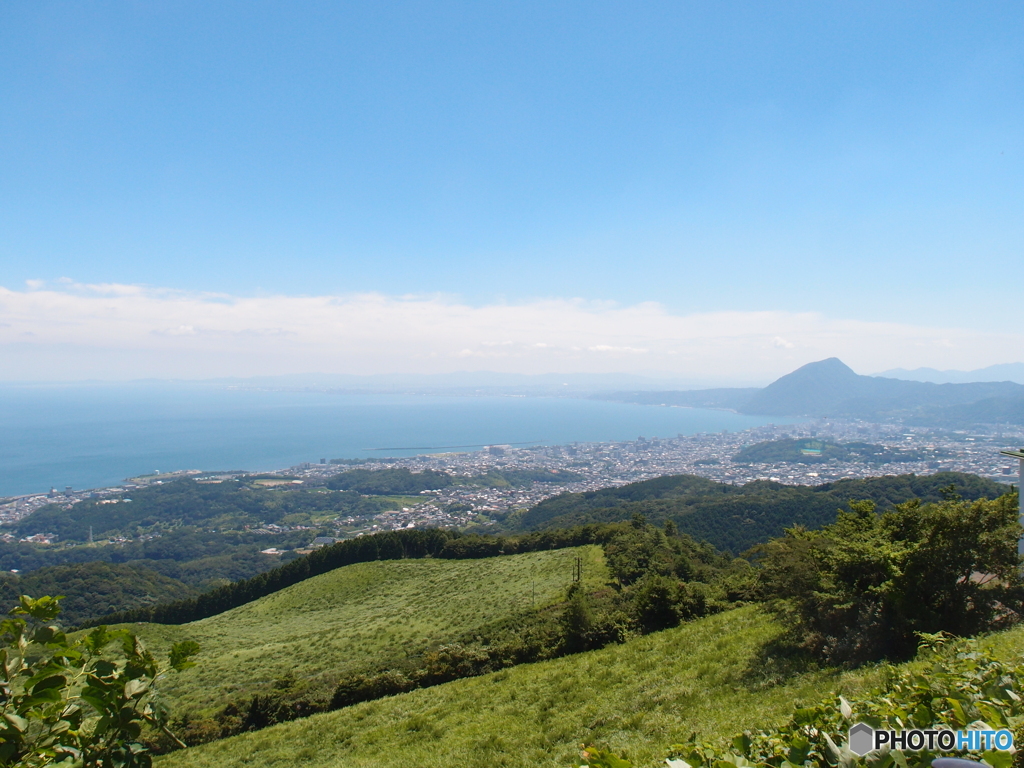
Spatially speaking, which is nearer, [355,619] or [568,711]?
[568,711]

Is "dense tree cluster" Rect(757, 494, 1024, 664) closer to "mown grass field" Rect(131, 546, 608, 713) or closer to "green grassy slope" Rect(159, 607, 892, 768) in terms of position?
"green grassy slope" Rect(159, 607, 892, 768)

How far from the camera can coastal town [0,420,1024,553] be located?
235 ft

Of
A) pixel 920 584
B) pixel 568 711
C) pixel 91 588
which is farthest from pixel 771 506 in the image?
pixel 91 588

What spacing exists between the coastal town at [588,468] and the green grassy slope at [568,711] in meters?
55.0

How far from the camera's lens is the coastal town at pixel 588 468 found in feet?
235

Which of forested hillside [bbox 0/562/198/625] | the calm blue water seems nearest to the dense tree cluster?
forested hillside [bbox 0/562/198/625]

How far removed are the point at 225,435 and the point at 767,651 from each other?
173 m

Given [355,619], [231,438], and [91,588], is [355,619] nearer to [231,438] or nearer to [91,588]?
[91,588]

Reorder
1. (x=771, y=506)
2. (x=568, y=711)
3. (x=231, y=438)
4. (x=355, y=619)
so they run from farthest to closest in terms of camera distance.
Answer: (x=231, y=438)
(x=771, y=506)
(x=355, y=619)
(x=568, y=711)

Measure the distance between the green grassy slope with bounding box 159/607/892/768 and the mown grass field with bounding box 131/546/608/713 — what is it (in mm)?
3193

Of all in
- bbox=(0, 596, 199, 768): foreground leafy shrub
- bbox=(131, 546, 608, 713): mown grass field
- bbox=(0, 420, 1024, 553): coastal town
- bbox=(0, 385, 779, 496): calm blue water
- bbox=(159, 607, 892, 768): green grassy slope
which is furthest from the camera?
bbox=(0, 385, 779, 496): calm blue water

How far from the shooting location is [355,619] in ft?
74.5

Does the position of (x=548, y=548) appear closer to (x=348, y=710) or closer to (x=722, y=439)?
(x=348, y=710)

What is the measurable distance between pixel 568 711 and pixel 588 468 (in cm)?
9917
